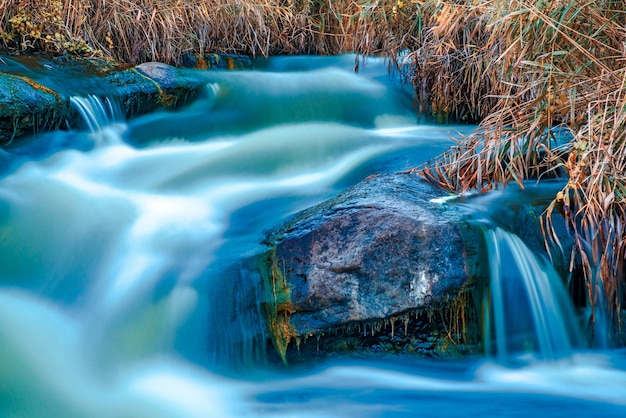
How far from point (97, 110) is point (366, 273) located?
258cm

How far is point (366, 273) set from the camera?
272cm

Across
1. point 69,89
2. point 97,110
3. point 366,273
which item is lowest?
point 366,273

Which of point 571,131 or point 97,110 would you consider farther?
point 97,110

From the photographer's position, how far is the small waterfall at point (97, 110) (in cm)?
442

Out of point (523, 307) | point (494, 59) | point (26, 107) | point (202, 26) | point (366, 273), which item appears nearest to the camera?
point (366, 273)

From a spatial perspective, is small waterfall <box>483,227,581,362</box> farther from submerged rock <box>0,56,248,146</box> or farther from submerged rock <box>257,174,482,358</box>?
submerged rock <box>0,56,248,146</box>

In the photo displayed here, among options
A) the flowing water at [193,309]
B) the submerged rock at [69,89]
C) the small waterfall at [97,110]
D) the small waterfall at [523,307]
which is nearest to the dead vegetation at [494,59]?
the small waterfall at [523,307]

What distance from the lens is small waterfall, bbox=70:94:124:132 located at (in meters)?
4.42

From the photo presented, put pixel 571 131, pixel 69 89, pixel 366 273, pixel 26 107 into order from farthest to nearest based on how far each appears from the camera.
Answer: pixel 69 89
pixel 26 107
pixel 571 131
pixel 366 273

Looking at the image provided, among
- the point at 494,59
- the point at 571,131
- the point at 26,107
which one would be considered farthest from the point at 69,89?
the point at 571,131

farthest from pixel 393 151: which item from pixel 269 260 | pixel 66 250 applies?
pixel 66 250

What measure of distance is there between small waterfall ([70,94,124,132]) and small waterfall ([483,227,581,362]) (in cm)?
275

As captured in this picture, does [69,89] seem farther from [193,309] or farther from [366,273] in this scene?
[366,273]

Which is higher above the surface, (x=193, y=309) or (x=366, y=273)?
(x=366, y=273)
